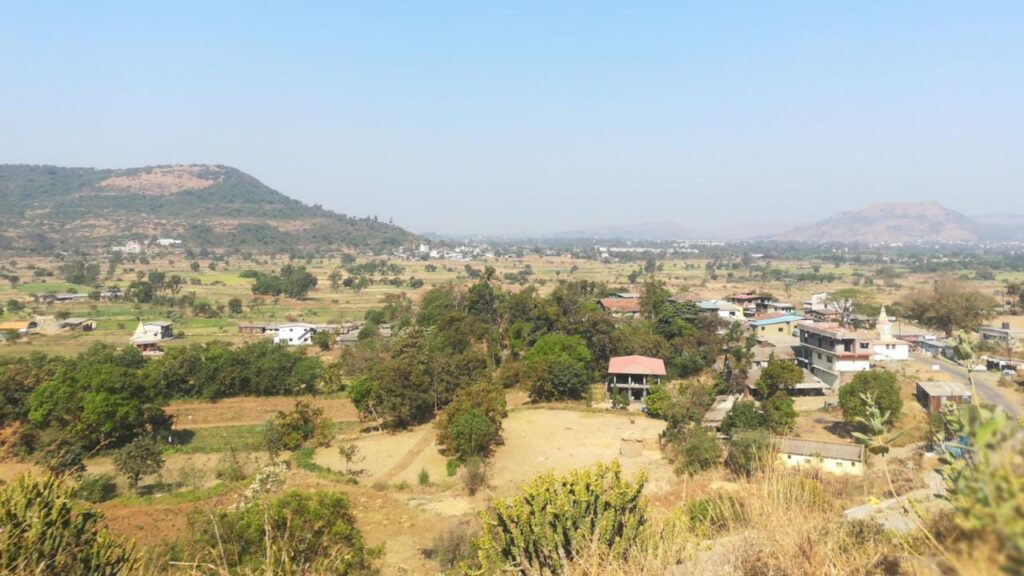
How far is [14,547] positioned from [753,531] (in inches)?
237

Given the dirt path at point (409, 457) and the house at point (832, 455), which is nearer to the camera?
the house at point (832, 455)

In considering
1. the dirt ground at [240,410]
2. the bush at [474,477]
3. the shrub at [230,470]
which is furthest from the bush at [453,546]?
the dirt ground at [240,410]

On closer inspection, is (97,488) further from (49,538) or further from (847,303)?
(847,303)

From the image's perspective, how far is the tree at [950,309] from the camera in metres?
38.4

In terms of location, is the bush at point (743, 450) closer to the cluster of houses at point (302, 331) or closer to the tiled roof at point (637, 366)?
the tiled roof at point (637, 366)

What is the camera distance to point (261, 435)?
19859mm

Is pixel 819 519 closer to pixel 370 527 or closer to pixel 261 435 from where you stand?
pixel 370 527

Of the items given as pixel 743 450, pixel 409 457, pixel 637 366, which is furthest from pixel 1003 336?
pixel 409 457

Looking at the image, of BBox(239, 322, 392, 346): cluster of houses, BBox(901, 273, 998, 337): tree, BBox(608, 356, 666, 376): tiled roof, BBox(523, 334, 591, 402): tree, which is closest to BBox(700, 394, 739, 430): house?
BBox(608, 356, 666, 376): tiled roof

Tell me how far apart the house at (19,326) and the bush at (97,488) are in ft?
102

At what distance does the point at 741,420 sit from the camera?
702 inches

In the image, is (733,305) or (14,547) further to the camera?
(733,305)

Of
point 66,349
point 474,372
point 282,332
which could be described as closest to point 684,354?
point 474,372

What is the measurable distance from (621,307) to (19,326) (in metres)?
43.0
